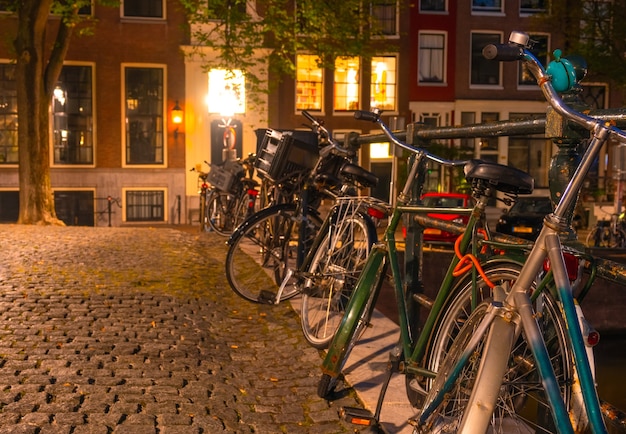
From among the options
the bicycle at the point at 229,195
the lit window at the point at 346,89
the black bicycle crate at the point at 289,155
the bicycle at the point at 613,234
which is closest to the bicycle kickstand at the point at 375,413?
the black bicycle crate at the point at 289,155

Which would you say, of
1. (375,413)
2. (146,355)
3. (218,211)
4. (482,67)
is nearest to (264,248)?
(146,355)

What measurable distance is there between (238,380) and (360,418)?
1.11m

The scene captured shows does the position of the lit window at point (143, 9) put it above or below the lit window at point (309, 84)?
above

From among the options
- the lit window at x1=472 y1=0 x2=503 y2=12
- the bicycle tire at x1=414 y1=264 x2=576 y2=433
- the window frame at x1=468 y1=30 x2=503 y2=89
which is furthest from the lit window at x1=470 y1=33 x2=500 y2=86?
the bicycle tire at x1=414 y1=264 x2=576 y2=433

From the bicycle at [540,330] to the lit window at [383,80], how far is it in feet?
95.5

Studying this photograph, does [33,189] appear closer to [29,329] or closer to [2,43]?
[2,43]

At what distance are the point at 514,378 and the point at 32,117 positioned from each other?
17.3m

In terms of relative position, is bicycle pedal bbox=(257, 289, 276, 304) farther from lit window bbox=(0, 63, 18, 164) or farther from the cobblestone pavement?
lit window bbox=(0, 63, 18, 164)

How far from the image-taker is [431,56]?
32156mm

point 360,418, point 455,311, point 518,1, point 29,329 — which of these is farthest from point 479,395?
point 518,1

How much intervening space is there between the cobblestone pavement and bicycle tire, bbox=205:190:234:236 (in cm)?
417

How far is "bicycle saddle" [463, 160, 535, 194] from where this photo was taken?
2789 mm

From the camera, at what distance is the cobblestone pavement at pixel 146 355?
3.72 meters

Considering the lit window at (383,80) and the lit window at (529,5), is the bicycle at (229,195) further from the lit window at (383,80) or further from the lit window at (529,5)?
the lit window at (529,5)
